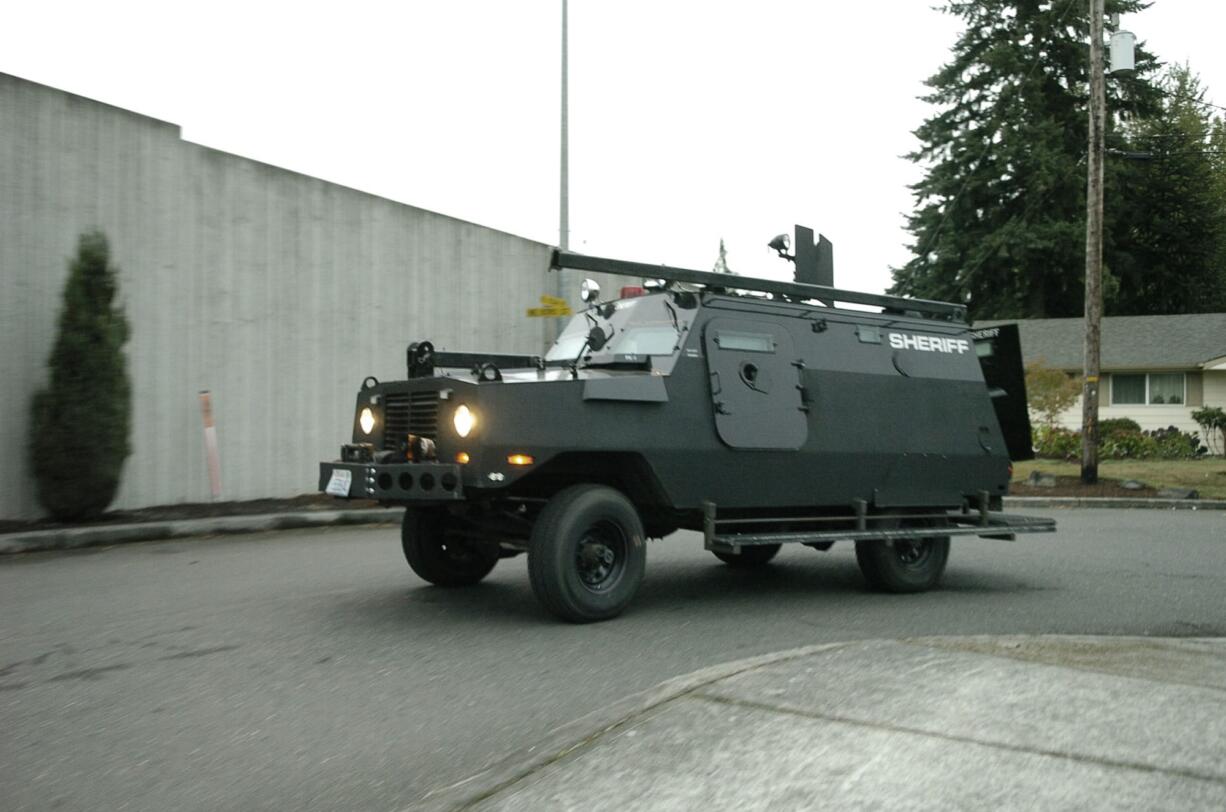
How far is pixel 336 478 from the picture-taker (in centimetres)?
710

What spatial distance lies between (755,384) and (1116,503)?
12703mm

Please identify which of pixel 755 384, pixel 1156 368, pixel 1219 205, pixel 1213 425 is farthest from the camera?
pixel 1219 205

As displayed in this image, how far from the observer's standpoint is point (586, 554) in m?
6.93

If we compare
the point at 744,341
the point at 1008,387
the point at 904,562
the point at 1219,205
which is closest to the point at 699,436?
the point at 744,341

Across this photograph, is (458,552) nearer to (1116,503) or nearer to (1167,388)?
(1116,503)

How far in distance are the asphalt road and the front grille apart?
3.85ft

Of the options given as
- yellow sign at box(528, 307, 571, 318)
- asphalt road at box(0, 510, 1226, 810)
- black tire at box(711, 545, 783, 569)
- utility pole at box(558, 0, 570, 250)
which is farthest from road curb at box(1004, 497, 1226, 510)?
black tire at box(711, 545, 783, 569)

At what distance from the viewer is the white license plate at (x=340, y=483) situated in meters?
6.96

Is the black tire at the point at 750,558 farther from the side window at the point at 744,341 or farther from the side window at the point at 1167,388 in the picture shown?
the side window at the point at 1167,388

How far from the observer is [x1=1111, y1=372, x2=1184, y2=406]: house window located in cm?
3591

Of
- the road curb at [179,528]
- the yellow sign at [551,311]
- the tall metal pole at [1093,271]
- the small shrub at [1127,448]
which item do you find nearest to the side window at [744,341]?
the road curb at [179,528]

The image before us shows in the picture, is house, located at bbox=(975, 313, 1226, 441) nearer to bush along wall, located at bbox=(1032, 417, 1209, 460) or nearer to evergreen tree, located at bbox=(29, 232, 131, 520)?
bush along wall, located at bbox=(1032, 417, 1209, 460)

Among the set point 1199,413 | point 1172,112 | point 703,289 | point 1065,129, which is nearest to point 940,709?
point 703,289

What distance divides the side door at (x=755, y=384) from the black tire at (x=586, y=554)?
40.9 inches
